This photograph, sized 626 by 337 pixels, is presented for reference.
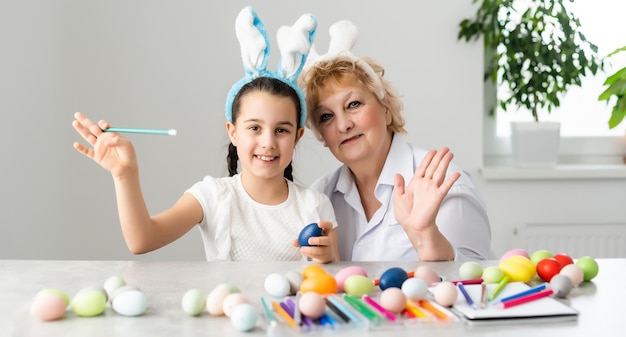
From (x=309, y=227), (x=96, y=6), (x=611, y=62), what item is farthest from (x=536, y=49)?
(x=309, y=227)

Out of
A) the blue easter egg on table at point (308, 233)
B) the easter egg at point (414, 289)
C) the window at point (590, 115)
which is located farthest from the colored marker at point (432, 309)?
the window at point (590, 115)

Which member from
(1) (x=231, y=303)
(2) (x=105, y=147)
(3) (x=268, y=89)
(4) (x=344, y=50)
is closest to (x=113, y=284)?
(1) (x=231, y=303)

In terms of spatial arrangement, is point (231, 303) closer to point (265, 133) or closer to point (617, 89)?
point (265, 133)

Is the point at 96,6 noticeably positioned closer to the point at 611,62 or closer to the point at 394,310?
the point at 611,62

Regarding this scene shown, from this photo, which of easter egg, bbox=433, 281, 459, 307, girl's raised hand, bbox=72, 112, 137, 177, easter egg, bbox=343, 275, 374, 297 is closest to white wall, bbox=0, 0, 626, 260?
girl's raised hand, bbox=72, 112, 137, 177

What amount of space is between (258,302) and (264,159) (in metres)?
0.68

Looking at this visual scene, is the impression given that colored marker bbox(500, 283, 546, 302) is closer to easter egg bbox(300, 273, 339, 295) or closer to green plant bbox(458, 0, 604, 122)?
easter egg bbox(300, 273, 339, 295)

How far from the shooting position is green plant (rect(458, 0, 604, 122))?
349cm

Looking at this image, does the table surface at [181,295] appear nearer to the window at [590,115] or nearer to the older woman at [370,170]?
the older woman at [370,170]

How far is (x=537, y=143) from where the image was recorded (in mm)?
3543

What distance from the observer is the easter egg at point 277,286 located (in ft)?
3.81

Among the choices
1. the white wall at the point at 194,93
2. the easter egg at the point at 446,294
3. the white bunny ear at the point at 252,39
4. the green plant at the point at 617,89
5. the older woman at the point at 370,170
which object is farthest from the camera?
the white wall at the point at 194,93

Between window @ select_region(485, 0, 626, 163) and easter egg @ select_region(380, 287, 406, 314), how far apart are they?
9.33ft

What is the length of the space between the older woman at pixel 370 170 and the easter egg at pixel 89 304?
970 millimetres
